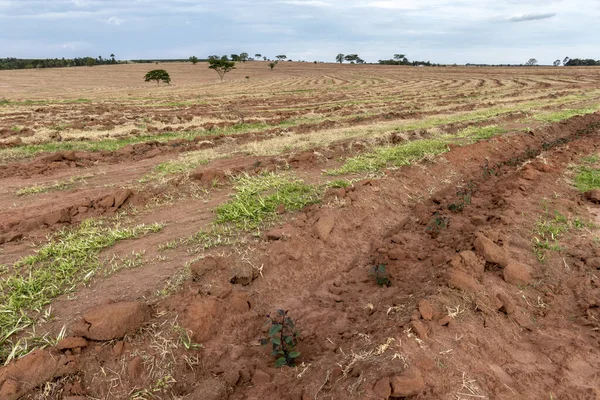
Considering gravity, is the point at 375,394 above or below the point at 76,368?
above

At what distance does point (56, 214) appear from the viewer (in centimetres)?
562

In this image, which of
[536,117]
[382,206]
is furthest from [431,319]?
[536,117]

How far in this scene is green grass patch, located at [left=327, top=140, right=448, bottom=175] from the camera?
7629mm

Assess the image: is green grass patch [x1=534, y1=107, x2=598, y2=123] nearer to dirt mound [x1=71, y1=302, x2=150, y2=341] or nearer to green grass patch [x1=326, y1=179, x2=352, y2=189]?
green grass patch [x1=326, y1=179, x2=352, y2=189]

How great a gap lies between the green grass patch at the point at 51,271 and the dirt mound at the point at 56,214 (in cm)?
38

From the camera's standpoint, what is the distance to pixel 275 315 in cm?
390

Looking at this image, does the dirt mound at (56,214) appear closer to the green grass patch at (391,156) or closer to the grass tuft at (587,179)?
the green grass patch at (391,156)

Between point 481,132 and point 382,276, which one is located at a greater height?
point 481,132

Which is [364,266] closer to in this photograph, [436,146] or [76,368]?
[76,368]

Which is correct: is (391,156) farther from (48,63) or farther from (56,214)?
(48,63)

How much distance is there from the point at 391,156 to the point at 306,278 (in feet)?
14.9

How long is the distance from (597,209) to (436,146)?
3.59 m

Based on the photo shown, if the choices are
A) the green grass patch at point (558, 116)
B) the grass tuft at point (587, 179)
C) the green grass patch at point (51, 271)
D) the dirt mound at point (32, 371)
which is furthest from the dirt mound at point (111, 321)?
the green grass patch at point (558, 116)

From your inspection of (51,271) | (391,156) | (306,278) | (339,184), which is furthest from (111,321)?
(391,156)
